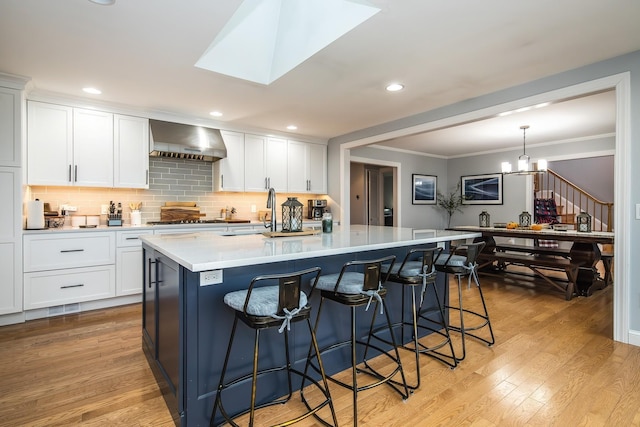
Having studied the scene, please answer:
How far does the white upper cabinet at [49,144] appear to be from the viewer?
350 centimetres

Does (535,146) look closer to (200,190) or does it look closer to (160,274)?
(200,190)

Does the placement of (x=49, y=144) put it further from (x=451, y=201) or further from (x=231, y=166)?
(x=451, y=201)

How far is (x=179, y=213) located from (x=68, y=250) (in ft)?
4.36

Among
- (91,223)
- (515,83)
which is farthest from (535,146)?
(91,223)

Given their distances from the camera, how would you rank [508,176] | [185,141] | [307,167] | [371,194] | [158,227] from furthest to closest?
[371,194] → [508,176] → [307,167] → [185,141] → [158,227]

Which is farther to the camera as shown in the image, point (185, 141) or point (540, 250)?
point (540, 250)

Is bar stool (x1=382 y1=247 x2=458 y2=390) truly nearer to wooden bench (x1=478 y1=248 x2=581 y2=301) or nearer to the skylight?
the skylight

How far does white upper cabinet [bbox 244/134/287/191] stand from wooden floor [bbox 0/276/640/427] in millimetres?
2608

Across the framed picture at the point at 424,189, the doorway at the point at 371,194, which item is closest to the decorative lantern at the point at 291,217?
the framed picture at the point at 424,189

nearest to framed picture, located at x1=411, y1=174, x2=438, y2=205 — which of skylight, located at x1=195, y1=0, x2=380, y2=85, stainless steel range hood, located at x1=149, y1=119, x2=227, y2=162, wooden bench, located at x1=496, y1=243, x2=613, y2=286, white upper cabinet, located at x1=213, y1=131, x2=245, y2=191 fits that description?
wooden bench, located at x1=496, y1=243, x2=613, y2=286

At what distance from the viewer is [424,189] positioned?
7.59 m

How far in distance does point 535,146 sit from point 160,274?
7020mm

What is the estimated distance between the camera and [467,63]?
9.52ft

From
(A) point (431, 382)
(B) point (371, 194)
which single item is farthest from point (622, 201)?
(B) point (371, 194)
